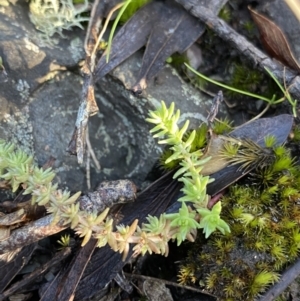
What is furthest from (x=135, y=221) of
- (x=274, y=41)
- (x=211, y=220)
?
(x=274, y=41)

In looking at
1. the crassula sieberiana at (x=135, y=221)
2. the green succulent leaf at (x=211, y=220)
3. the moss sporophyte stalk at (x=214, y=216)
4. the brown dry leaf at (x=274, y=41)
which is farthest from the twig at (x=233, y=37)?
the green succulent leaf at (x=211, y=220)

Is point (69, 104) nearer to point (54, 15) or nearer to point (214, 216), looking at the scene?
point (54, 15)

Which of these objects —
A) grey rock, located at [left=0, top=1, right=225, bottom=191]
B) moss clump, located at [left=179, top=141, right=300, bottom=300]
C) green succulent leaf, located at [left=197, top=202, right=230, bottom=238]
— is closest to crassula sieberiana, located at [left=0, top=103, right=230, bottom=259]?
green succulent leaf, located at [left=197, top=202, right=230, bottom=238]

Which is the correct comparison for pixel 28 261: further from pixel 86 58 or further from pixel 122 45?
pixel 122 45

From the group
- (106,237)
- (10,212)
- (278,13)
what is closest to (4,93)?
(10,212)

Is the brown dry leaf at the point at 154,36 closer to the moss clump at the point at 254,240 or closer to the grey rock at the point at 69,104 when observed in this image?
the grey rock at the point at 69,104

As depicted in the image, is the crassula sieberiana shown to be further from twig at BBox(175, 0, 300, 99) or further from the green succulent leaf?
twig at BBox(175, 0, 300, 99)
